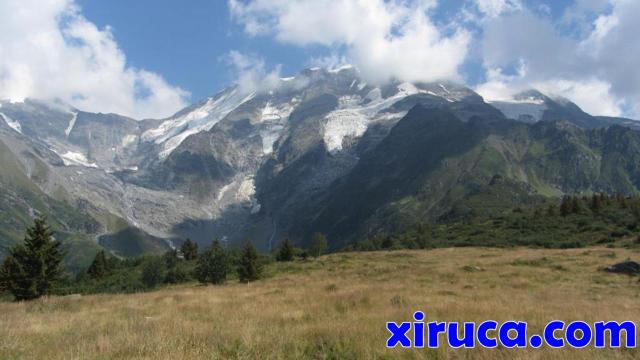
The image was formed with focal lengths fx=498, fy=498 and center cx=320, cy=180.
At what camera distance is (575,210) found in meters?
118

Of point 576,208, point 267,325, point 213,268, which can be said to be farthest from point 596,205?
point 267,325

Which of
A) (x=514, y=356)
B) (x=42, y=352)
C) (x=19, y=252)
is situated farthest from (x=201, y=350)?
(x=19, y=252)

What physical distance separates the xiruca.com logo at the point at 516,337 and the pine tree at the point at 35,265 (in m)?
41.1

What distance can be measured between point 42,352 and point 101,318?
19.0ft

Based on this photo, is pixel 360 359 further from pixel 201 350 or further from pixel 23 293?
pixel 23 293

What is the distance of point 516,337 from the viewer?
1037 cm

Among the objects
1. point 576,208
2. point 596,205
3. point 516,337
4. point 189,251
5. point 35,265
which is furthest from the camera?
point 576,208

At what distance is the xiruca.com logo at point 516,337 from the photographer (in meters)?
9.91

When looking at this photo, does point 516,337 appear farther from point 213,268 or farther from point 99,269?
point 99,269

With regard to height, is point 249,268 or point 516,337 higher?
point 516,337

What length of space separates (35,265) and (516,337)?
44316 mm

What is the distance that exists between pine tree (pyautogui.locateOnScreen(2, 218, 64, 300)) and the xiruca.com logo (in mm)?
41118

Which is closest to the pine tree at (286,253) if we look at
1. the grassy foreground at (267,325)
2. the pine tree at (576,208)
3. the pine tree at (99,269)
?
the pine tree at (99,269)

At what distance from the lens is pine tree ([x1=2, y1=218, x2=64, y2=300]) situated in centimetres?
4262
